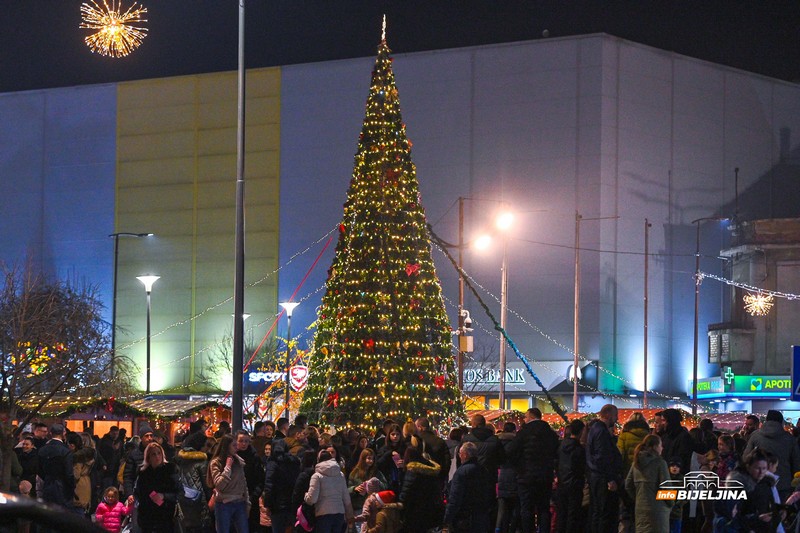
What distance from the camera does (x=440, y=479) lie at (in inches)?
677

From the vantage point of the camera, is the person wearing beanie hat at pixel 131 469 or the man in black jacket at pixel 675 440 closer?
the man in black jacket at pixel 675 440

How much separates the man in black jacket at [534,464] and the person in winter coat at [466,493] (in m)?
2.28

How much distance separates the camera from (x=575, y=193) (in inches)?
2527

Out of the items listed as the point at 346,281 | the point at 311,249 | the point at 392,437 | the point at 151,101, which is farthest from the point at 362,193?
the point at 151,101

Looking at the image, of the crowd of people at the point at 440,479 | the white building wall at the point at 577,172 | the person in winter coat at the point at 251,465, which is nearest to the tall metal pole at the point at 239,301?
the crowd of people at the point at 440,479

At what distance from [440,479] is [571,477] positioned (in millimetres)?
2172

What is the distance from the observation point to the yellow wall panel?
71625 millimetres

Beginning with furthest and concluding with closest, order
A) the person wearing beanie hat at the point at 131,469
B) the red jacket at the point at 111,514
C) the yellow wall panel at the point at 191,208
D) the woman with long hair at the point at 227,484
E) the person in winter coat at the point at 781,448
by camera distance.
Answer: the yellow wall panel at the point at 191,208
the red jacket at the point at 111,514
the person wearing beanie hat at the point at 131,469
the person in winter coat at the point at 781,448
the woman with long hair at the point at 227,484

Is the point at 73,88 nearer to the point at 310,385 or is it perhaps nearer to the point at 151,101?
the point at 151,101

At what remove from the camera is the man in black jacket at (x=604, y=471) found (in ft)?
57.0

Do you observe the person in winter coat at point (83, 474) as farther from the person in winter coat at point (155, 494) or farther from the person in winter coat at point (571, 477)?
the person in winter coat at point (571, 477)

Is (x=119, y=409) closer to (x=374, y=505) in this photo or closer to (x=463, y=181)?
(x=374, y=505)

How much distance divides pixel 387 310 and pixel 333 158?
142 feet

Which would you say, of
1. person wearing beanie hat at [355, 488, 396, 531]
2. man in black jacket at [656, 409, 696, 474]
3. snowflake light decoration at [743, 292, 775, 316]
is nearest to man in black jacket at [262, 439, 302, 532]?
person wearing beanie hat at [355, 488, 396, 531]
